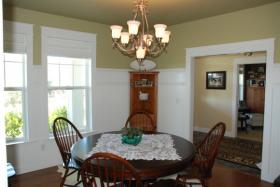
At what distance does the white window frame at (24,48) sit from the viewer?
337 cm

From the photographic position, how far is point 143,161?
1969 millimetres

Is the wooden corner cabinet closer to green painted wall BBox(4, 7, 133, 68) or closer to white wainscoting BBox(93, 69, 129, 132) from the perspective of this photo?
white wainscoting BBox(93, 69, 129, 132)

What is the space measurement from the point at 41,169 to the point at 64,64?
71.6 inches

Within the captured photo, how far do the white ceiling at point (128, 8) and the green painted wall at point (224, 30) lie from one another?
14cm

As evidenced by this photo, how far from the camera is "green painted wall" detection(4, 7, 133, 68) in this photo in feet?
11.3

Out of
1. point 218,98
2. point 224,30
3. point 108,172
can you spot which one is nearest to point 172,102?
point 224,30

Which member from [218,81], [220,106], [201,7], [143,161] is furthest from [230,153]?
[143,161]

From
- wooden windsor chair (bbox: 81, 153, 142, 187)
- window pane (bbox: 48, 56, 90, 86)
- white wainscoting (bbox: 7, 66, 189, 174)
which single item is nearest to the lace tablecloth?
wooden windsor chair (bbox: 81, 153, 142, 187)

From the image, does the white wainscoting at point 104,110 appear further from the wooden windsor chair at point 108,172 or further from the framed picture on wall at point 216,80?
Answer: the framed picture on wall at point 216,80

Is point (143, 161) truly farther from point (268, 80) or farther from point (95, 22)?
point (95, 22)

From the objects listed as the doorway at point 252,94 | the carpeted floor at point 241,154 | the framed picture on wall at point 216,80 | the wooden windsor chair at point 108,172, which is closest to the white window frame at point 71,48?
the wooden windsor chair at point 108,172

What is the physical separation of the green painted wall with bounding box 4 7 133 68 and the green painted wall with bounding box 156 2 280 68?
0.97 metres

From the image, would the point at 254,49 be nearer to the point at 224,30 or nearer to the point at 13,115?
the point at 224,30

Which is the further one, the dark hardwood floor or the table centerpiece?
the dark hardwood floor
